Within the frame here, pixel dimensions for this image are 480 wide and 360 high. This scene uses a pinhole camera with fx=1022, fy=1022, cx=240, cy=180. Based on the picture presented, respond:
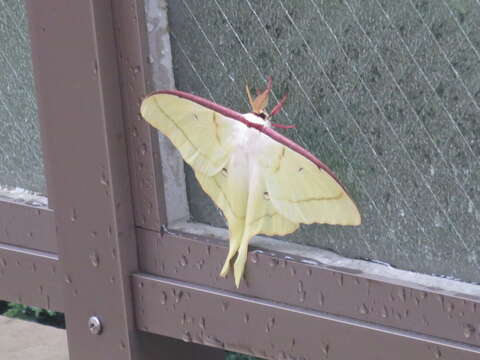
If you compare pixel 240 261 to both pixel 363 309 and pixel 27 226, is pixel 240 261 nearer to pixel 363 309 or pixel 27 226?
pixel 363 309

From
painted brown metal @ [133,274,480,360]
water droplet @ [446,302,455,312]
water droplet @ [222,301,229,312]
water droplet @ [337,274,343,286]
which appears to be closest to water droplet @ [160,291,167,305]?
painted brown metal @ [133,274,480,360]

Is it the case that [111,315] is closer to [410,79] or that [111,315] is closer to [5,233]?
[5,233]

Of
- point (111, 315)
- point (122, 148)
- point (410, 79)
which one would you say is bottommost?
point (111, 315)

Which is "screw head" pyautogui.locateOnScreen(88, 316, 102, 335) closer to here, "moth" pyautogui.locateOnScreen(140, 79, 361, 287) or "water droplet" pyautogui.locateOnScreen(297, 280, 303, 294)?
"moth" pyautogui.locateOnScreen(140, 79, 361, 287)

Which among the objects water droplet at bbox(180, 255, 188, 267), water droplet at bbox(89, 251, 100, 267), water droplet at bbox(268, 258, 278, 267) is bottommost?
water droplet at bbox(89, 251, 100, 267)

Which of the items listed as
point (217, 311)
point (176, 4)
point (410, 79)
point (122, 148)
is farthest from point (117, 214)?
point (410, 79)

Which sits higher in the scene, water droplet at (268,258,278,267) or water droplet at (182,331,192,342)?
water droplet at (268,258,278,267)
